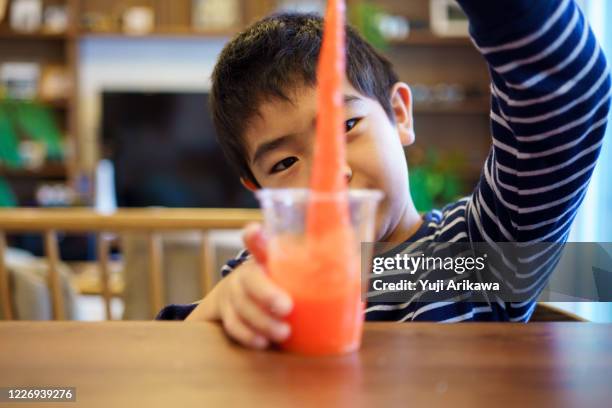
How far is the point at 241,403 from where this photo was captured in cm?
34

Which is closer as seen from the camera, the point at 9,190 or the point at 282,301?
the point at 282,301

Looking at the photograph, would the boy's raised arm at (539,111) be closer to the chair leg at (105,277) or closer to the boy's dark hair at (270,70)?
the boy's dark hair at (270,70)

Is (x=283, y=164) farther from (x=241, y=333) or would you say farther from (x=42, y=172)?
(x=42, y=172)

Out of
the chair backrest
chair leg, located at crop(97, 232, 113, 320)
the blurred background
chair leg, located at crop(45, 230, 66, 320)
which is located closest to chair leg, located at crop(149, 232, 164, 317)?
the chair backrest

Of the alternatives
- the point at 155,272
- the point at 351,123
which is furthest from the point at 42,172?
the point at 351,123

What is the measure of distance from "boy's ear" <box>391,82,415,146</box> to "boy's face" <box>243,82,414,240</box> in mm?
74

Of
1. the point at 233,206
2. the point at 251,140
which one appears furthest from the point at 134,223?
the point at 233,206

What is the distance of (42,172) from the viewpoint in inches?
179

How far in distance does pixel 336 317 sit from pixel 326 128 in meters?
0.12

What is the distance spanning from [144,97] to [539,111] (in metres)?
4.29

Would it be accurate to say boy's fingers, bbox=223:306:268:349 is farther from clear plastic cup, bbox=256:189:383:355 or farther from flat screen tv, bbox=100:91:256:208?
flat screen tv, bbox=100:91:256:208

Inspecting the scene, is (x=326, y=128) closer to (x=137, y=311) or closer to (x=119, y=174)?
(x=137, y=311)

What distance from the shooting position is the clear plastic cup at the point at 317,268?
40cm

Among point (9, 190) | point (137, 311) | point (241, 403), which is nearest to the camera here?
point (241, 403)
